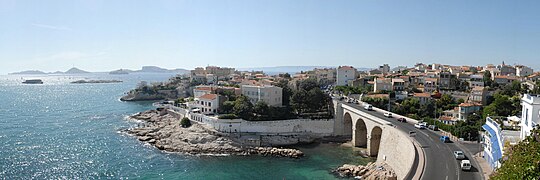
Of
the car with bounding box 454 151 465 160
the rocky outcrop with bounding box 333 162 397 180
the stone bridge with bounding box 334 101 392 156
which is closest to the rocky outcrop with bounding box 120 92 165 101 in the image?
the stone bridge with bounding box 334 101 392 156

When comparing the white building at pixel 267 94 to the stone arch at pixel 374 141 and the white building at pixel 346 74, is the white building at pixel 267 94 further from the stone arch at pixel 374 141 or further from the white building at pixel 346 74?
the white building at pixel 346 74

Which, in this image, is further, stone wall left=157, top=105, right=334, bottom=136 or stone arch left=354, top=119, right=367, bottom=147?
stone wall left=157, top=105, right=334, bottom=136

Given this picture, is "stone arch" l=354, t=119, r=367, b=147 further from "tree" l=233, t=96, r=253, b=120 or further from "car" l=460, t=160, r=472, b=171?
"car" l=460, t=160, r=472, b=171

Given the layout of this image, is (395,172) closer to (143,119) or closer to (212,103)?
(212,103)

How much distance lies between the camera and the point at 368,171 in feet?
92.3

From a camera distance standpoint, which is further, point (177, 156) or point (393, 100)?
point (393, 100)

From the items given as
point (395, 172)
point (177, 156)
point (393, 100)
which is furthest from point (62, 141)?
point (393, 100)

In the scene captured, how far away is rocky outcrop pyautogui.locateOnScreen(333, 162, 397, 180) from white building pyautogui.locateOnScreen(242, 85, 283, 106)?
682 inches

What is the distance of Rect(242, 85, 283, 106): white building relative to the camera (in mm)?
45591

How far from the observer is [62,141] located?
133ft

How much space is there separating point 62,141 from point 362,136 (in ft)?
102

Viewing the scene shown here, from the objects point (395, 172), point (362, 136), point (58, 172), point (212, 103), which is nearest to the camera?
point (395, 172)

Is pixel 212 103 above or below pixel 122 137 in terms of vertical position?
above

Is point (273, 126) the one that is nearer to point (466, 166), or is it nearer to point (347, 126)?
point (347, 126)
